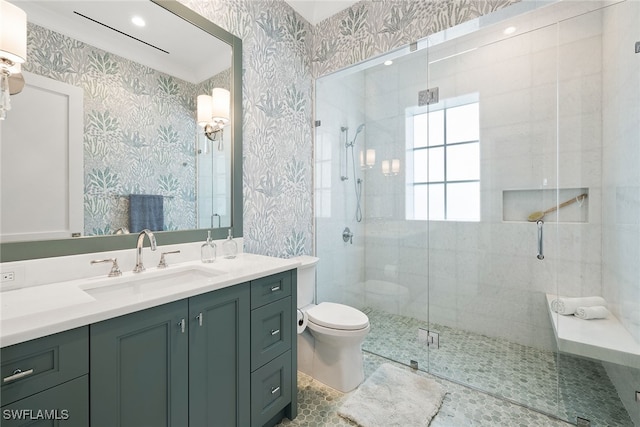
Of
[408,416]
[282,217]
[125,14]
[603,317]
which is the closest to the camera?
[125,14]

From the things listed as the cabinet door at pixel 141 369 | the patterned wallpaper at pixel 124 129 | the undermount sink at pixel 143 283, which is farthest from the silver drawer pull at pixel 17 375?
the patterned wallpaper at pixel 124 129

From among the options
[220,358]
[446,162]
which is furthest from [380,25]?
[220,358]

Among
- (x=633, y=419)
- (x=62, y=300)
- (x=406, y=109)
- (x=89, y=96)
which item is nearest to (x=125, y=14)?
(x=89, y=96)

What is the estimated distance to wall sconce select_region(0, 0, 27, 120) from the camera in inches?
40.1

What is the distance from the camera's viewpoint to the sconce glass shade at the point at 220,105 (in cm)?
179

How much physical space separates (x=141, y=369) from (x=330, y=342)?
1.17 meters

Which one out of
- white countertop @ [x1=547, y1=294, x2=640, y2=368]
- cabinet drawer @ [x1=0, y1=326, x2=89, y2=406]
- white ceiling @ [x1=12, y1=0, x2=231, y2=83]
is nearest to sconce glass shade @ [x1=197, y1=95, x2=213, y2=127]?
white ceiling @ [x1=12, y1=0, x2=231, y2=83]

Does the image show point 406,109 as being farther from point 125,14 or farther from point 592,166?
point 125,14

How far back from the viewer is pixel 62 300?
0.98 m

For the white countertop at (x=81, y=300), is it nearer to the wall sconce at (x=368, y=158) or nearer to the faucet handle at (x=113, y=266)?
the faucet handle at (x=113, y=266)

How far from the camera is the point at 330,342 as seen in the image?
1882mm

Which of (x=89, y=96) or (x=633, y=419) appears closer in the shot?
(x=89, y=96)

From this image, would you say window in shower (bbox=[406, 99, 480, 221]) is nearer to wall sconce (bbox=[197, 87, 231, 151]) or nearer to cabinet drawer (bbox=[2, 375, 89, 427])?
wall sconce (bbox=[197, 87, 231, 151])

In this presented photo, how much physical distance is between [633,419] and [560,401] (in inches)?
11.5
